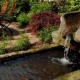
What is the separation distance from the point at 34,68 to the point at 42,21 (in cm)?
385

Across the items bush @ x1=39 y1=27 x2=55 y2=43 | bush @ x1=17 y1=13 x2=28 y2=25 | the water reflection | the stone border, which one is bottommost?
the water reflection

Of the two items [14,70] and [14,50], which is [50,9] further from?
[14,70]

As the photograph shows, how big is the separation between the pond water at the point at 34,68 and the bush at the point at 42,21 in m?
2.30

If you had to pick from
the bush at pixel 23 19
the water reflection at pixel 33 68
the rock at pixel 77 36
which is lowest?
the water reflection at pixel 33 68

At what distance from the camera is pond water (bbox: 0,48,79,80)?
8383 millimetres

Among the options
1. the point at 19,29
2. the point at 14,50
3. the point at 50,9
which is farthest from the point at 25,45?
the point at 50,9

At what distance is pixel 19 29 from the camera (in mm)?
13242

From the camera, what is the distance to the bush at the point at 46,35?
11.0 meters

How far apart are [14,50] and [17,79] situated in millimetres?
2138

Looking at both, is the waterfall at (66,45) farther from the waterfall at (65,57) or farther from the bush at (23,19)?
the bush at (23,19)

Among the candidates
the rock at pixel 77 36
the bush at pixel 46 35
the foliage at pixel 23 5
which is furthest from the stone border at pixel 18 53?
the foliage at pixel 23 5

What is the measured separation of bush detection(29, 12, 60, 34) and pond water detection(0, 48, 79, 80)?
90.5 inches

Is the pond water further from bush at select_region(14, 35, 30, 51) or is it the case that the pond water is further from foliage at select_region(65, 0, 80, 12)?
foliage at select_region(65, 0, 80, 12)

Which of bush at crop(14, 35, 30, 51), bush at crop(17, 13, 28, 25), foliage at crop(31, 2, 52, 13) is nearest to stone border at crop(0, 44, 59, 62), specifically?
bush at crop(14, 35, 30, 51)
